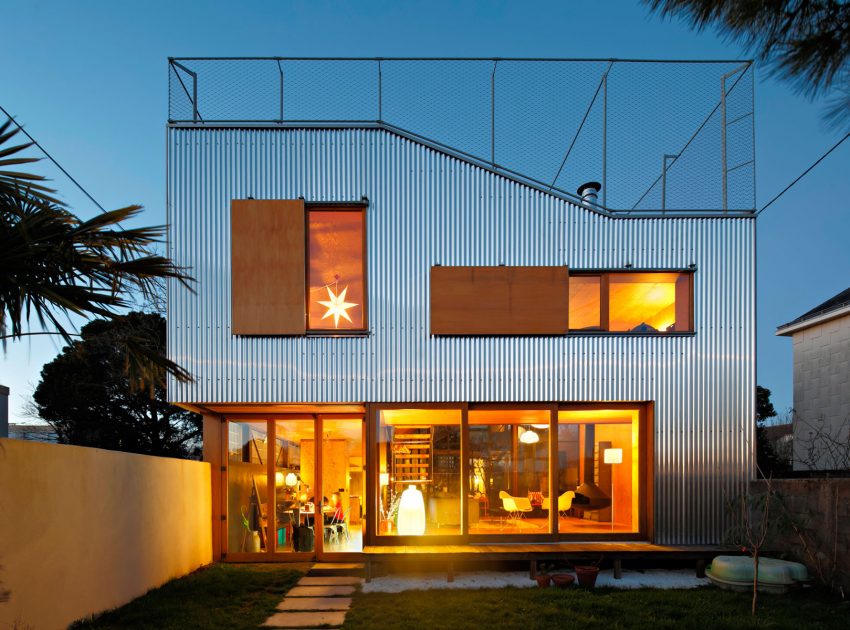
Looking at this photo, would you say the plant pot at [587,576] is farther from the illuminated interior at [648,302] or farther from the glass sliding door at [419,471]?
the illuminated interior at [648,302]

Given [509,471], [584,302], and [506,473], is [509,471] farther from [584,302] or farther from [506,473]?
[584,302]

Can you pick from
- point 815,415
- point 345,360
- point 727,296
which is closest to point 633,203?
point 727,296

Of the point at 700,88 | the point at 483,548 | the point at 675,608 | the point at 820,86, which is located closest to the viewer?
the point at 820,86

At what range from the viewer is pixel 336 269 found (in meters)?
8.91

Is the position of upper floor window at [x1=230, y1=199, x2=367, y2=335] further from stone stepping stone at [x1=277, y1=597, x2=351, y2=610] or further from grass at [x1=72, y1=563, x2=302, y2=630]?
stone stepping stone at [x1=277, y1=597, x2=351, y2=610]

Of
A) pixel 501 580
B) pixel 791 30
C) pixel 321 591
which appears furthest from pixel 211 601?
pixel 791 30

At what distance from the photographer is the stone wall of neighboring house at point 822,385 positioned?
1192 cm

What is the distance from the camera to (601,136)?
9484 millimetres

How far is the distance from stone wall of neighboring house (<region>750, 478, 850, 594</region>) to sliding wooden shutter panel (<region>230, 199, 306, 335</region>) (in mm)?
6909

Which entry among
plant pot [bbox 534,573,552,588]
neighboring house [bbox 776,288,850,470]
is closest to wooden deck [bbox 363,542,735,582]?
plant pot [bbox 534,573,552,588]

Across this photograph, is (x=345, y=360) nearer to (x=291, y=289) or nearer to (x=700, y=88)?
(x=291, y=289)

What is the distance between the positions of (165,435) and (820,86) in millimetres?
23507

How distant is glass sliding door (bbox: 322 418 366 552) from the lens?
9461mm

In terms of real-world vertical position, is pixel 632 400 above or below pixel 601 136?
below
